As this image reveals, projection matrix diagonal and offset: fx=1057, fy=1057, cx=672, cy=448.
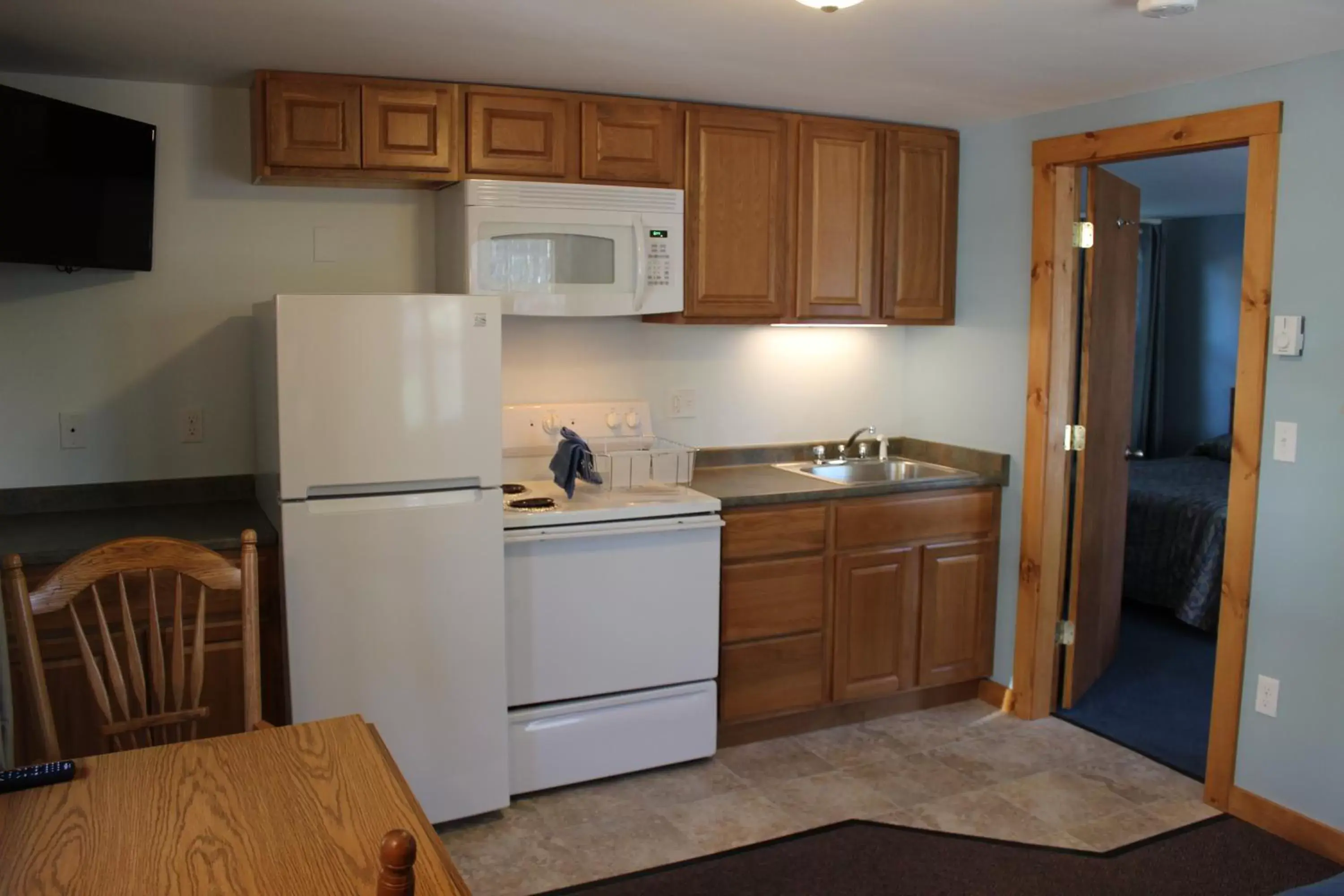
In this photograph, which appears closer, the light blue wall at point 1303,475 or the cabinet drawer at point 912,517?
the light blue wall at point 1303,475

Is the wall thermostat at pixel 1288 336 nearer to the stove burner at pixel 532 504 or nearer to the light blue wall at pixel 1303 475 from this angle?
the light blue wall at pixel 1303 475

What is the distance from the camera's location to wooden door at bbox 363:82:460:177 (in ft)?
10.1

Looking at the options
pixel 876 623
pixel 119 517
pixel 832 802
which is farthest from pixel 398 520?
pixel 876 623

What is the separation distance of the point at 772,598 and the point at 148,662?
188cm

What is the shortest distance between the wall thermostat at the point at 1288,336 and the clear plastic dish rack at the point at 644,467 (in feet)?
5.61

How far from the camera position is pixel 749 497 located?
3.46 m

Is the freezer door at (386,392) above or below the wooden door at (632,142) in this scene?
below

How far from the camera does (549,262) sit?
3309 millimetres

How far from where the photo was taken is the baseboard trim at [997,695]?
3.94 meters

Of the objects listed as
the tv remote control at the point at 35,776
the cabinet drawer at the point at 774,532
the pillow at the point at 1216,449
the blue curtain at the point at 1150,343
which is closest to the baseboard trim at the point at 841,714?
the cabinet drawer at the point at 774,532

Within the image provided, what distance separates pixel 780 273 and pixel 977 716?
5.84 ft

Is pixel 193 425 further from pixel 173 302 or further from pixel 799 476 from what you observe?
pixel 799 476

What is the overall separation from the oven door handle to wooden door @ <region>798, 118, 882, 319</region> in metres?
0.94

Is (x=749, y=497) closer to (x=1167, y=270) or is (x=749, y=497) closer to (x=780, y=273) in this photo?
(x=780, y=273)
